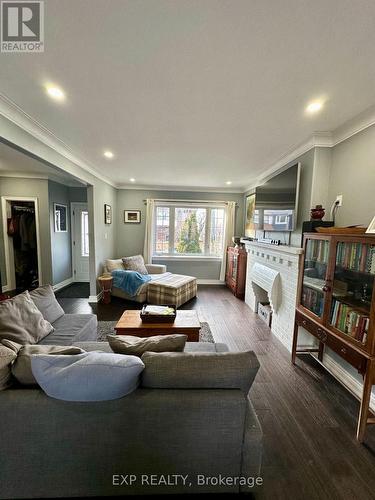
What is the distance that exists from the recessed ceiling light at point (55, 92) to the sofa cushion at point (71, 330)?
2.06m

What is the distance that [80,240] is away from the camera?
5.45m

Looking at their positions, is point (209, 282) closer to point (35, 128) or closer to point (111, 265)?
point (111, 265)

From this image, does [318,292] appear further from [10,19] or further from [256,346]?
[10,19]

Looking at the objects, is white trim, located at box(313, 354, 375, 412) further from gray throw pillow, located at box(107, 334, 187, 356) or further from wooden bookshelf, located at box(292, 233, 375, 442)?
gray throw pillow, located at box(107, 334, 187, 356)

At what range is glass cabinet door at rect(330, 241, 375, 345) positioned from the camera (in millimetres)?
1650

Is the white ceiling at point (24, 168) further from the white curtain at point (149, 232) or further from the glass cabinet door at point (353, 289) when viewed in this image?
the glass cabinet door at point (353, 289)

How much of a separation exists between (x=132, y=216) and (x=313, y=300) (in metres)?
4.45

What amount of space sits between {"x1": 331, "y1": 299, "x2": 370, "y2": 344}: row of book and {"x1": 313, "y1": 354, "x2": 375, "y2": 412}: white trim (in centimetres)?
58

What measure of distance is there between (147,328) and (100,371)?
129 centimetres

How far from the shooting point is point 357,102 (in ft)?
5.87

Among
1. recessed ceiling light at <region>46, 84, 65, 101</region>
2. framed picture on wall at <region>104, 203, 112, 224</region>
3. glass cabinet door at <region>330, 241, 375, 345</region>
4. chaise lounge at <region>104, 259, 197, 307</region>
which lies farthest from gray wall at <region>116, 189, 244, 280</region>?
glass cabinet door at <region>330, 241, 375, 345</region>

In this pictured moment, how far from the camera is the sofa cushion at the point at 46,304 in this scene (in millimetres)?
2201

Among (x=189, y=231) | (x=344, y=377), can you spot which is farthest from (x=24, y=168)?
(x=344, y=377)
